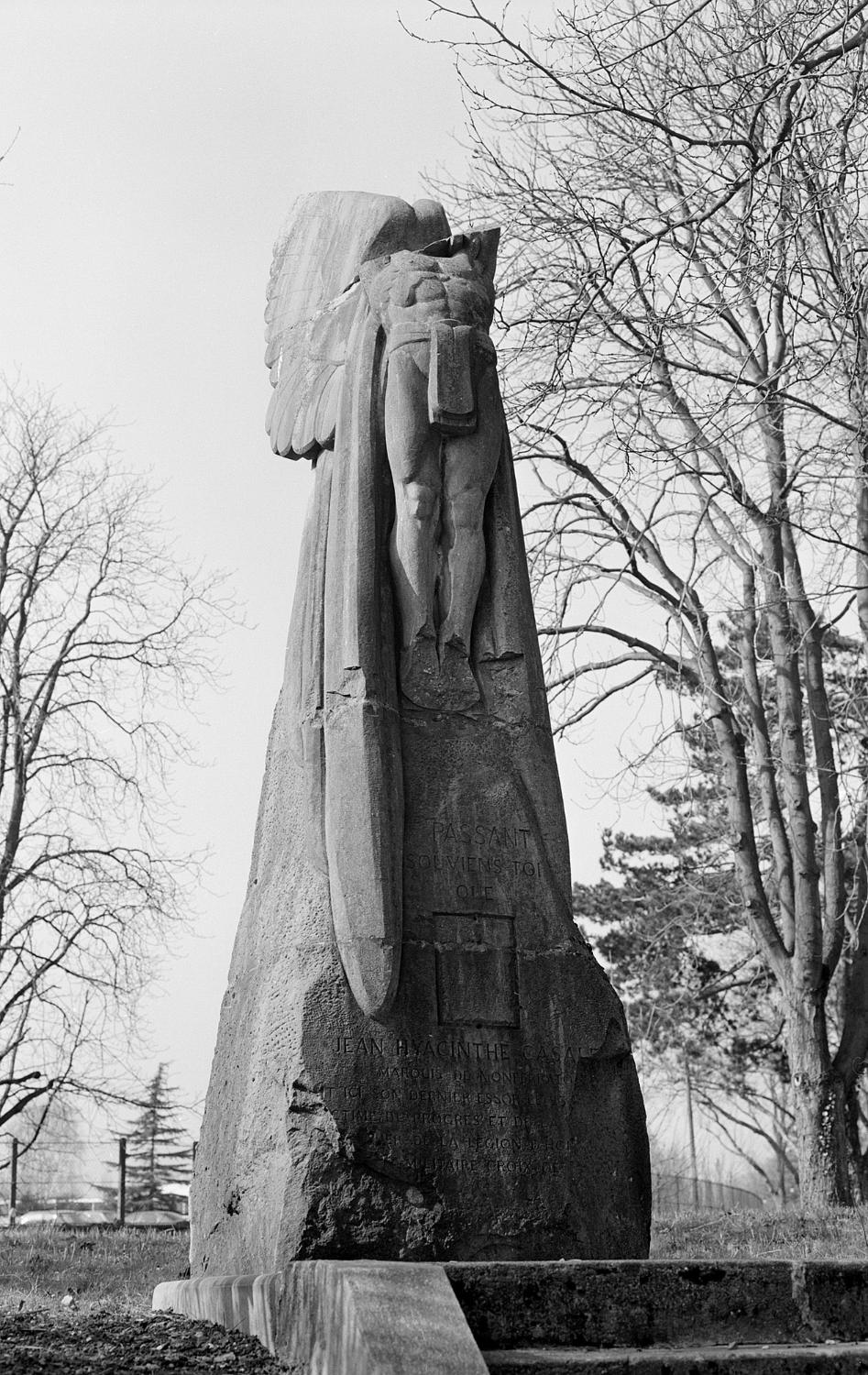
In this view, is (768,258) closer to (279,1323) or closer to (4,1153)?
(279,1323)

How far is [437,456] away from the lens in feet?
20.2

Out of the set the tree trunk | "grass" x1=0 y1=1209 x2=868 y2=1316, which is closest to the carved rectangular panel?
"grass" x1=0 y1=1209 x2=868 y2=1316

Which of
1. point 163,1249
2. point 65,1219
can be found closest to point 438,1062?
point 163,1249

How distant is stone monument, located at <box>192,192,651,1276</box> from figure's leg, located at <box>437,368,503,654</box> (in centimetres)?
1

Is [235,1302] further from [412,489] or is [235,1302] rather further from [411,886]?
[412,489]

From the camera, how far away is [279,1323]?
4.38 metres

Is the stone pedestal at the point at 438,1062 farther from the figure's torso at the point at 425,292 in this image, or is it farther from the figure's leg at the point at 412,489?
the figure's torso at the point at 425,292

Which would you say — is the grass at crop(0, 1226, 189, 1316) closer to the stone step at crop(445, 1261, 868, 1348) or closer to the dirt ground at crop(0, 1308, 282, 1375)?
the dirt ground at crop(0, 1308, 282, 1375)

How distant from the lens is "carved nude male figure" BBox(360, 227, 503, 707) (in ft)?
19.6

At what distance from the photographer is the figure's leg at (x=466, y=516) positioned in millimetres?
6035

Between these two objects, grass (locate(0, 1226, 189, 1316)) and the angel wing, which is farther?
grass (locate(0, 1226, 189, 1316))

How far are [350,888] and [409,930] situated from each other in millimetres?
279

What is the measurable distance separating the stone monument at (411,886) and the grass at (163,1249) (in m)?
2.35

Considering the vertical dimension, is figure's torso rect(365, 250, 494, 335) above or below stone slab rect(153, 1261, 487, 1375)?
above
